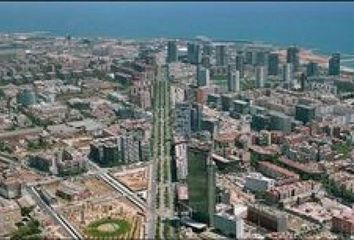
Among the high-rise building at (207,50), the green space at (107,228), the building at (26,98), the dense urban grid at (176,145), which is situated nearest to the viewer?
the green space at (107,228)

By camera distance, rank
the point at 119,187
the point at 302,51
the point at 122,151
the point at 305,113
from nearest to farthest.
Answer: the point at 119,187 → the point at 122,151 → the point at 305,113 → the point at 302,51

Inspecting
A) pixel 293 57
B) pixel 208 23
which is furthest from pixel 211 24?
pixel 293 57

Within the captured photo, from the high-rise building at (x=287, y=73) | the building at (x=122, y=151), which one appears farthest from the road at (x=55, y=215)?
the high-rise building at (x=287, y=73)

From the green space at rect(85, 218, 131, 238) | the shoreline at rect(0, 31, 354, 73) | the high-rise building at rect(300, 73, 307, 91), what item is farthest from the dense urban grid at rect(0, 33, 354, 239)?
the shoreline at rect(0, 31, 354, 73)

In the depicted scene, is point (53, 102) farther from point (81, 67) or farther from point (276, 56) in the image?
point (276, 56)

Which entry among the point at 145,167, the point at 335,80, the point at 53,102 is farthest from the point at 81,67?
the point at 145,167

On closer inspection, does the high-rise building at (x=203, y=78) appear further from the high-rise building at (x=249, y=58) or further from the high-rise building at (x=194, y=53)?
the high-rise building at (x=249, y=58)

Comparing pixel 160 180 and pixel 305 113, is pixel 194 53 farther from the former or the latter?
pixel 160 180
